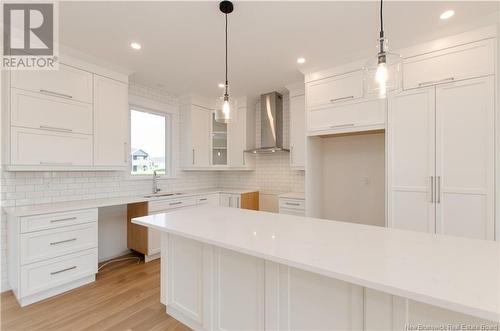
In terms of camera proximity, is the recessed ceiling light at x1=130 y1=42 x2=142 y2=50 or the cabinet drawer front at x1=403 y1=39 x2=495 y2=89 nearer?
the cabinet drawer front at x1=403 y1=39 x2=495 y2=89

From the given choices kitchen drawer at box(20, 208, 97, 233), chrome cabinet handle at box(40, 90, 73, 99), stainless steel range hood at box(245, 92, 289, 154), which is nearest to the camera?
kitchen drawer at box(20, 208, 97, 233)

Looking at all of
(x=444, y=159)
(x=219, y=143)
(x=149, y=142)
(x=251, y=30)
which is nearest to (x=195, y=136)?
(x=219, y=143)

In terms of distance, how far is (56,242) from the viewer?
2.34 metres

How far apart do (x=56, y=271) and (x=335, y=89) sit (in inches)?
142

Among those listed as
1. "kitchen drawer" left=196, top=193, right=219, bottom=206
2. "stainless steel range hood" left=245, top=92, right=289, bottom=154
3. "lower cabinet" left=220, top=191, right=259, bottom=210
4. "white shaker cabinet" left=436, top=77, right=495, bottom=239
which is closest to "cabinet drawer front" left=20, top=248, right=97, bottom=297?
"kitchen drawer" left=196, top=193, right=219, bottom=206

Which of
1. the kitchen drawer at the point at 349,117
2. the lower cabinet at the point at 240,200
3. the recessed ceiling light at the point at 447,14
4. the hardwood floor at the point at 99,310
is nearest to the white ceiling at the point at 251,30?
the recessed ceiling light at the point at 447,14

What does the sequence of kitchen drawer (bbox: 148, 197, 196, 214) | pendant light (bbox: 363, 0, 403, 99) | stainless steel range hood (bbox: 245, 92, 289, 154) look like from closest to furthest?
pendant light (bbox: 363, 0, 403, 99), kitchen drawer (bbox: 148, 197, 196, 214), stainless steel range hood (bbox: 245, 92, 289, 154)

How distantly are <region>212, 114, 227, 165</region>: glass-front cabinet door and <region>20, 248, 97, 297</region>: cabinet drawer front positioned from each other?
7.75 feet

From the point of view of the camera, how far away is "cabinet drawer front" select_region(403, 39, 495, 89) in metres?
2.09

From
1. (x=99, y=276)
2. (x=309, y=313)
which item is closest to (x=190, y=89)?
(x=99, y=276)

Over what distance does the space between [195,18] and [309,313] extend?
91.9 inches

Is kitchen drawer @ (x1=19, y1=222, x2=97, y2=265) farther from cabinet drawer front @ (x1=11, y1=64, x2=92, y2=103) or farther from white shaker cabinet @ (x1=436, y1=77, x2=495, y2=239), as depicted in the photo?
white shaker cabinet @ (x1=436, y1=77, x2=495, y2=239)

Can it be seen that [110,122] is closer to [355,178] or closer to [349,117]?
[349,117]

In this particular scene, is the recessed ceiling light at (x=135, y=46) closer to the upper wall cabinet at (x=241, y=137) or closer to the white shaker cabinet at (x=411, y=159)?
the upper wall cabinet at (x=241, y=137)
